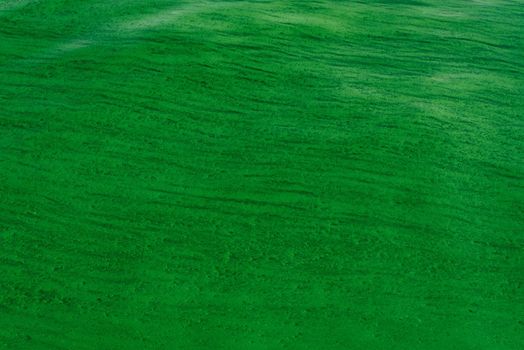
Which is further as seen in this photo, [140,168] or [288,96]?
[288,96]

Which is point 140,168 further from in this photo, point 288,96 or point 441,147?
point 441,147

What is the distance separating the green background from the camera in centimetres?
165

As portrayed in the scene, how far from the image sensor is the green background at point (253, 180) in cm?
165

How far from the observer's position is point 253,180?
224 centimetres

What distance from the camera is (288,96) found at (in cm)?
285

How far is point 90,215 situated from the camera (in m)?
2.00

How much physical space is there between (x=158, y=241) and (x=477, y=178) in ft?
3.87

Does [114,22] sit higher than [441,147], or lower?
higher

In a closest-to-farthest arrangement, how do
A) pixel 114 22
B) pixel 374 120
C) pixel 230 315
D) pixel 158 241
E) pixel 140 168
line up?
pixel 230 315 → pixel 158 241 → pixel 140 168 → pixel 374 120 → pixel 114 22

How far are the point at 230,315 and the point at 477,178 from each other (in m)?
1.16

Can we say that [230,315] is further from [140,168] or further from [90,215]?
[140,168]

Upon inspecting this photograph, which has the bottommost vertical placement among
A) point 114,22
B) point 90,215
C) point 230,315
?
point 230,315

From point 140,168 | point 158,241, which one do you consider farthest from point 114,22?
point 158,241

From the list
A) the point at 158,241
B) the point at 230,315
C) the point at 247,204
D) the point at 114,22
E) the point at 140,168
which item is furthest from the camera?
the point at 114,22
